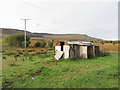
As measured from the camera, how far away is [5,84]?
13.1 feet

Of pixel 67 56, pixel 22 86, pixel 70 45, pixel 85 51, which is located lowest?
pixel 22 86

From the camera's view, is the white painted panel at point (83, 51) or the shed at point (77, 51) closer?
the shed at point (77, 51)

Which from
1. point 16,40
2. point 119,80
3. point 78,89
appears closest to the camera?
point 78,89

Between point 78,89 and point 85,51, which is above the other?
point 85,51

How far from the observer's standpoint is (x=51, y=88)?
3.60m

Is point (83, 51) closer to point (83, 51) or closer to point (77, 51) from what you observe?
point (83, 51)

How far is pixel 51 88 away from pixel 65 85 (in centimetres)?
77

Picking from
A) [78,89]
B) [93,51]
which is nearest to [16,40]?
[93,51]

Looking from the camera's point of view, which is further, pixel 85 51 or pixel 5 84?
pixel 85 51

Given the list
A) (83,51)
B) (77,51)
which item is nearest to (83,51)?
(83,51)

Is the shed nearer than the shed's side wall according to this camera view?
Yes

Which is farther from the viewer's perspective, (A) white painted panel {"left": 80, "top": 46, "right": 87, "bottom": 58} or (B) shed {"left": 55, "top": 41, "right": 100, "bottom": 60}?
(A) white painted panel {"left": 80, "top": 46, "right": 87, "bottom": 58}

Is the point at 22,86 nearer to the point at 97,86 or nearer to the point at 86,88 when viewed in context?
the point at 86,88

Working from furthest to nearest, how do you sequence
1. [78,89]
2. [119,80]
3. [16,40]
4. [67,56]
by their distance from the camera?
[16,40] → [67,56] → [119,80] → [78,89]
